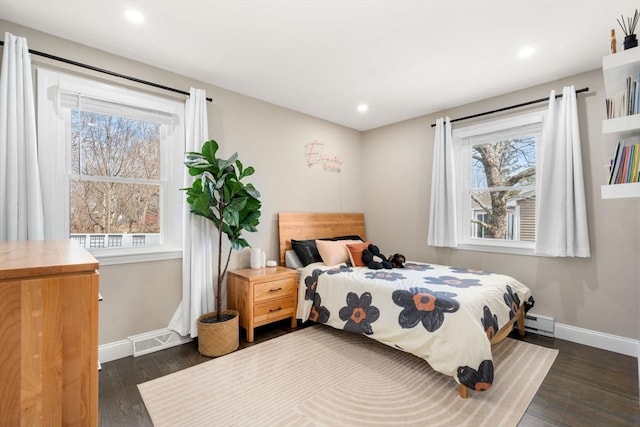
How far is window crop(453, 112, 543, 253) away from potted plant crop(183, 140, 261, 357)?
264 cm

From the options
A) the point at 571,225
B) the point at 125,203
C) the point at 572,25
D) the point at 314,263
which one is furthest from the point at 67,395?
the point at 571,225

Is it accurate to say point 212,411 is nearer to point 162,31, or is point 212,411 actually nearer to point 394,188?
point 162,31

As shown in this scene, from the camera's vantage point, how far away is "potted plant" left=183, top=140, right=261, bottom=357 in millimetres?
2564

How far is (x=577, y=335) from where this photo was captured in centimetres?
280

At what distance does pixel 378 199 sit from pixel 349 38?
262 cm

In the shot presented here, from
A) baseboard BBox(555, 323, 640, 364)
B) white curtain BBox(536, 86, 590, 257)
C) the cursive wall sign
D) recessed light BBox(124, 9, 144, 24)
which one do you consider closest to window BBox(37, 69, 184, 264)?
recessed light BBox(124, 9, 144, 24)

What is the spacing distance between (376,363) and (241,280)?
57.9 inches

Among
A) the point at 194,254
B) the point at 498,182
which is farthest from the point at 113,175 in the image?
the point at 498,182

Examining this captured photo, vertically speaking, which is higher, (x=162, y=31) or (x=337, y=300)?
(x=162, y=31)

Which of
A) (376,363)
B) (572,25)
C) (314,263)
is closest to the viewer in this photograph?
(572,25)

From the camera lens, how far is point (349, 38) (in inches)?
90.9

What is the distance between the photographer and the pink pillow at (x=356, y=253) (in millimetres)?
3383

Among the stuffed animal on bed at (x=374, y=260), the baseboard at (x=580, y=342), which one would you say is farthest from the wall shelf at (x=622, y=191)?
the stuffed animal on bed at (x=374, y=260)

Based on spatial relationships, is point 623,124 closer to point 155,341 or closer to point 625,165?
point 625,165
